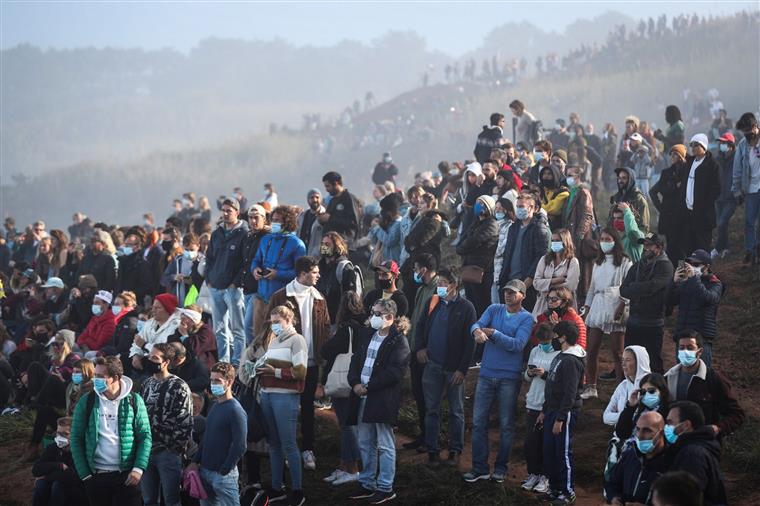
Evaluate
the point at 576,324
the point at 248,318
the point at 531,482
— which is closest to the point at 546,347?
the point at 576,324

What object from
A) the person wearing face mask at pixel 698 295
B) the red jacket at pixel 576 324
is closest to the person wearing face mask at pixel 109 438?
the red jacket at pixel 576 324

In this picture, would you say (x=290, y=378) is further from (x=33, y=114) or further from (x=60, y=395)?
(x=33, y=114)

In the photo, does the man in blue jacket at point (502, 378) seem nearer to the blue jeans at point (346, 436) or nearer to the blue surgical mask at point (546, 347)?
the blue surgical mask at point (546, 347)

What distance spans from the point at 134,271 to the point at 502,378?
8098mm

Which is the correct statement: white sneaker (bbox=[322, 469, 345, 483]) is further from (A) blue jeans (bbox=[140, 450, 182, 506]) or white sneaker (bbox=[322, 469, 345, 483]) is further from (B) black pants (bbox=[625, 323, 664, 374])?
(B) black pants (bbox=[625, 323, 664, 374])

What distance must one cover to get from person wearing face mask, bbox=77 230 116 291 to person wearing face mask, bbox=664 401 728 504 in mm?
11925

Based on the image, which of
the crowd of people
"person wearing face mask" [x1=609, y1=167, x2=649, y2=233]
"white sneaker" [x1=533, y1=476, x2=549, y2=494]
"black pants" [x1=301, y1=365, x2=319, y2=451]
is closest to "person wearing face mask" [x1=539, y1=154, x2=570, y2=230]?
the crowd of people

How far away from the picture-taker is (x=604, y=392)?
44.4ft

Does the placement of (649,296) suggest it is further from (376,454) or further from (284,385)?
(284,385)

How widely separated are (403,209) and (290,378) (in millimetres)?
7807

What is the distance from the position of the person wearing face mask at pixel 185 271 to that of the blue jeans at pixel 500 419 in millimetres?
6024

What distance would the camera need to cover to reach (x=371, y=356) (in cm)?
1157

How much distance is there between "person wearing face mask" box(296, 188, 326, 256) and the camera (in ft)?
50.2

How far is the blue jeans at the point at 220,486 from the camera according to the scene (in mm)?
10445
